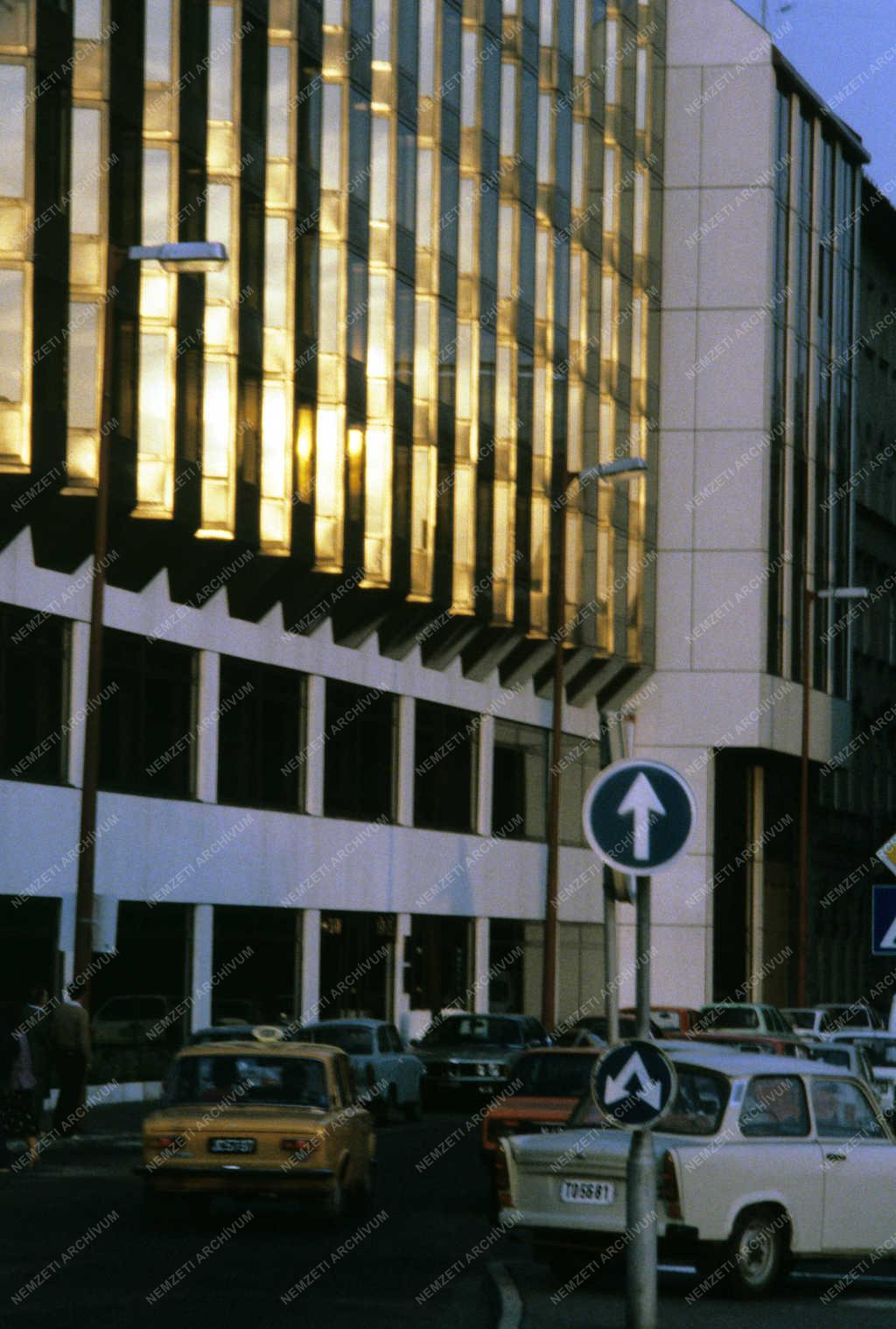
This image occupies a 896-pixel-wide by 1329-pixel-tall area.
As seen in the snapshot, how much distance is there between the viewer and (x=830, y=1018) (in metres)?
51.3

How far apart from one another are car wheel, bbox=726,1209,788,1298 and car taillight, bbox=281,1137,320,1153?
16.0ft

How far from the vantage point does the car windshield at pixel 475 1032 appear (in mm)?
40875

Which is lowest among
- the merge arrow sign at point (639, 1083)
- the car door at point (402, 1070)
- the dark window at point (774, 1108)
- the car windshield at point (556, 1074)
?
the car door at point (402, 1070)

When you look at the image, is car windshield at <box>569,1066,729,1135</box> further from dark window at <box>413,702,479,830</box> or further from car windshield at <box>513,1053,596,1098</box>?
dark window at <box>413,702,479,830</box>

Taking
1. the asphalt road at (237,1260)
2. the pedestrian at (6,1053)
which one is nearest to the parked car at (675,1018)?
the asphalt road at (237,1260)

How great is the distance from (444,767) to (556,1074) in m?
32.6

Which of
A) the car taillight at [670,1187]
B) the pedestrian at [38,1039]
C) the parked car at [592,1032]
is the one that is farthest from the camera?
the parked car at [592,1032]

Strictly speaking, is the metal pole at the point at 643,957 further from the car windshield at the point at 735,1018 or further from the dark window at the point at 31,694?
the car windshield at the point at 735,1018

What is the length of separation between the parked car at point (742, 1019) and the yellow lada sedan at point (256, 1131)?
22867 millimetres

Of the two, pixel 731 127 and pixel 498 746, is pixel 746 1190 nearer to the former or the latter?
pixel 498 746

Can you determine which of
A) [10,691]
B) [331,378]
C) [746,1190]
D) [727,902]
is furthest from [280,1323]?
[727,902]

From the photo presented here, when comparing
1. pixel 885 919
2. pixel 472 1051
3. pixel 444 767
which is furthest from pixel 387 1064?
pixel 444 767

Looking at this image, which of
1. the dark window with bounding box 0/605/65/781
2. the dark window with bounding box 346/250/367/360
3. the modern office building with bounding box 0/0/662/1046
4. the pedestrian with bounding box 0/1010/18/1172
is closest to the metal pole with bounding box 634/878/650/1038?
the pedestrian with bounding box 0/1010/18/1172

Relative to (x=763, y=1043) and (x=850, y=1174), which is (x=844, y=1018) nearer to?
(x=763, y=1043)
